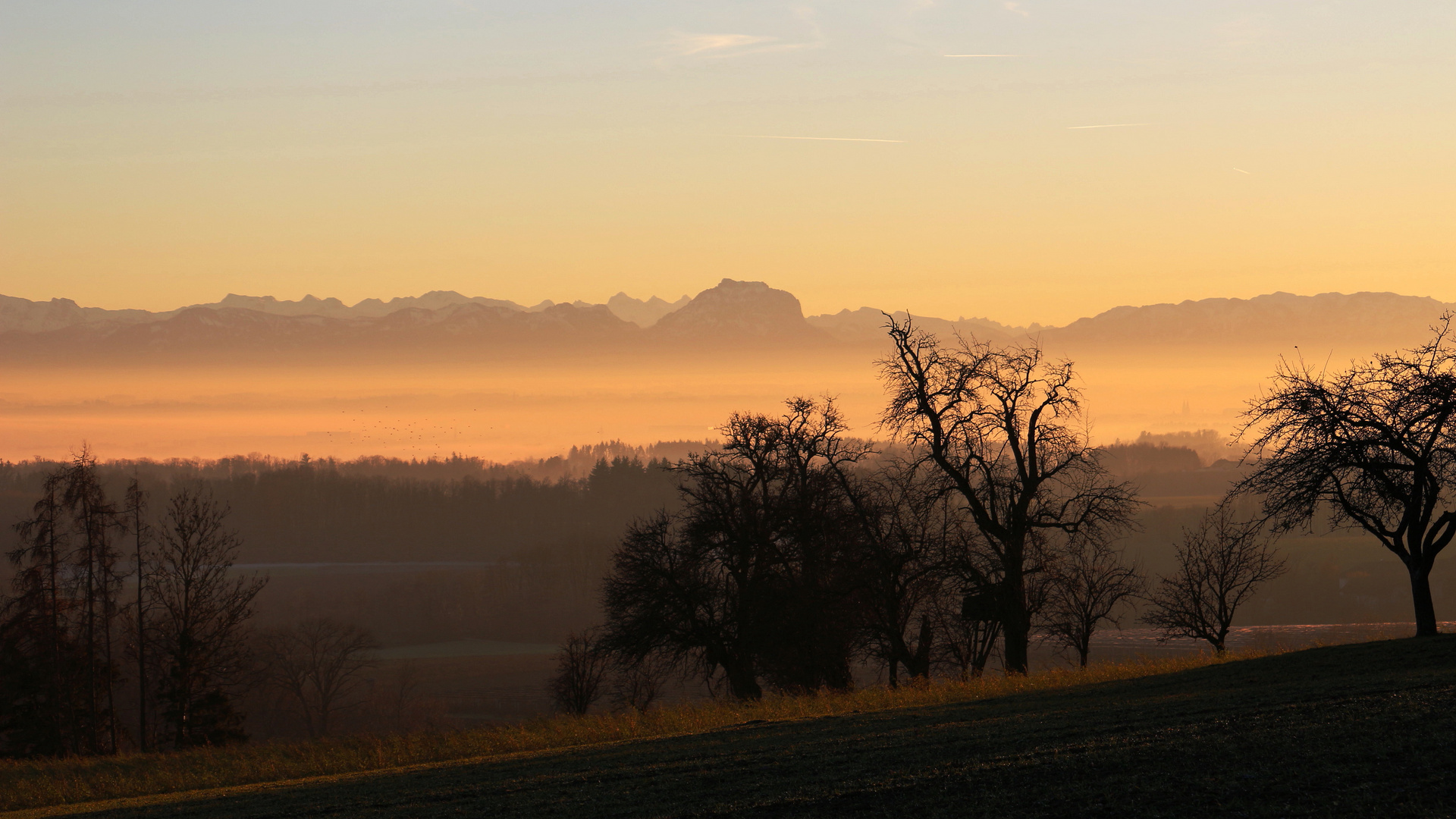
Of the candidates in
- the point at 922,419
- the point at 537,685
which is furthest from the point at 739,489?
the point at 537,685

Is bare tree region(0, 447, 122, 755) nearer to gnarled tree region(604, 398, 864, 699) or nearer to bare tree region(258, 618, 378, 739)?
gnarled tree region(604, 398, 864, 699)

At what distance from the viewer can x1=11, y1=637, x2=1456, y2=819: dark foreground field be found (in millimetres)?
10766

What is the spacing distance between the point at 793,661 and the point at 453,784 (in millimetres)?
24343

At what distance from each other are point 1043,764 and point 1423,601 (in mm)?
20516

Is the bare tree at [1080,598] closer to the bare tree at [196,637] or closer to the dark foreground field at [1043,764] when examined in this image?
the dark foreground field at [1043,764]

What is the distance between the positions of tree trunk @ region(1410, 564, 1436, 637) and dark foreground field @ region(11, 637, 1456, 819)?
4.41 m

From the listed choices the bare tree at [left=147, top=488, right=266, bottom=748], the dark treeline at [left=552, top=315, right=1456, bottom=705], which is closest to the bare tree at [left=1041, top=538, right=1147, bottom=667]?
the dark treeline at [left=552, top=315, right=1456, bottom=705]

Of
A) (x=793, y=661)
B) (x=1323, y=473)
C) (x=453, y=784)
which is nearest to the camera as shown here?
(x=453, y=784)

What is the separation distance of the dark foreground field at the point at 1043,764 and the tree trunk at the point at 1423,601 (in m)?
4.41

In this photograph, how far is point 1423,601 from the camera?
27.9 metres

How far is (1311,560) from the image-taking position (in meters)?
177

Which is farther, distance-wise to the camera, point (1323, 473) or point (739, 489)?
point (739, 489)

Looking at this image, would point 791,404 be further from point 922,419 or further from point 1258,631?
point 1258,631

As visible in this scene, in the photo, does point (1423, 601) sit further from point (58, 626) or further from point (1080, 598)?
point (58, 626)
